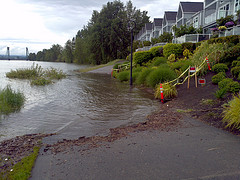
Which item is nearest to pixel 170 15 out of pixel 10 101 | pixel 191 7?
pixel 191 7

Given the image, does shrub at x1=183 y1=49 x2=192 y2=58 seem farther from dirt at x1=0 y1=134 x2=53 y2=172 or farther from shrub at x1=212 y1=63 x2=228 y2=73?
dirt at x1=0 y1=134 x2=53 y2=172

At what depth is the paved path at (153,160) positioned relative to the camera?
12.1 feet

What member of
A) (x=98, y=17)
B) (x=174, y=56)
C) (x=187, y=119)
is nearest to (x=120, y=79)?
(x=174, y=56)

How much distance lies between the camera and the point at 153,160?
13.7 ft

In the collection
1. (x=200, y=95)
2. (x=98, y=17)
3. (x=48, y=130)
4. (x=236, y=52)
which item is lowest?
(x=48, y=130)

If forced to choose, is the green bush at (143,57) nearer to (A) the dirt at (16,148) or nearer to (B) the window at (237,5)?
(B) the window at (237,5)

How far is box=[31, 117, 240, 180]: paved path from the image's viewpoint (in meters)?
3.69

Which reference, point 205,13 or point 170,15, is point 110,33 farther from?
point 205,13

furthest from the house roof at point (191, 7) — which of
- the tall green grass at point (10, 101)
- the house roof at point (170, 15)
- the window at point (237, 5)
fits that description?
the tall green grass at point (10, 101)

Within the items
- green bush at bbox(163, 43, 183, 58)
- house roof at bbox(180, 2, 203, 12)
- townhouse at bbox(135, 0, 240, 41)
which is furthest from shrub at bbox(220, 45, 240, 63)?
house roof at bbox(180, 2, 203, 12)

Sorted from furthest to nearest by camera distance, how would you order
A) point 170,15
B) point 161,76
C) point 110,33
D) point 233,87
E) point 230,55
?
Result: 1. point 110,33
2. point 170,15
3. point 161,76
4. point 230,55
5. point 233,87

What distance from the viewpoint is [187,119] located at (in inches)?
269

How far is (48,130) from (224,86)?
6.80 metres

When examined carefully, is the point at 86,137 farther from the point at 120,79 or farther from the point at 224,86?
the point at 120,79
